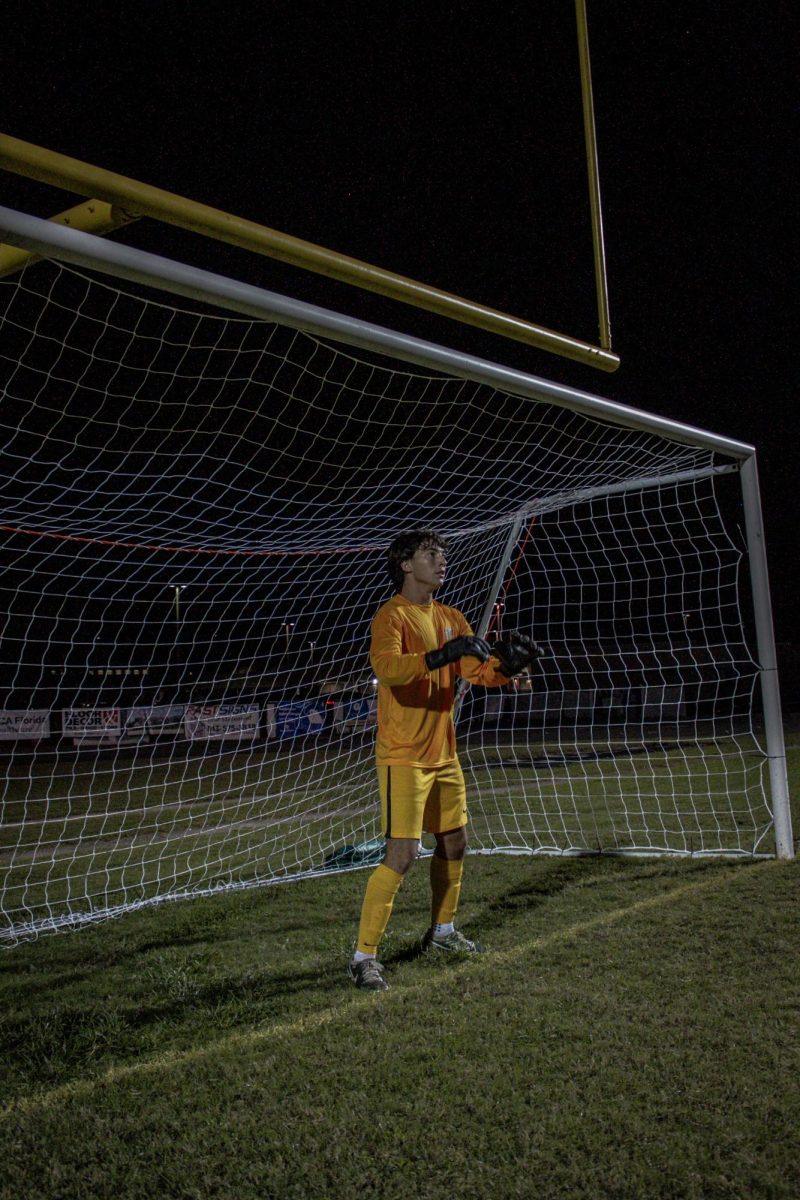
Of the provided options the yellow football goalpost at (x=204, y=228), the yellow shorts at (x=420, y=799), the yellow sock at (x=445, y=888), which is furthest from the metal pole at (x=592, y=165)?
the yellow sock at (x=445, y=888)

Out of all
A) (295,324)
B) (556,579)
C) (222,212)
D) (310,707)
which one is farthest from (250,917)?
(556,579)

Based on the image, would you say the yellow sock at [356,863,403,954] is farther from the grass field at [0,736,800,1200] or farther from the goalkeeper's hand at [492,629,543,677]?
the goalkeeper's hand at [492,629,543,677]

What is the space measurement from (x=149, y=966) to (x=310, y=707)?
11.0 meters

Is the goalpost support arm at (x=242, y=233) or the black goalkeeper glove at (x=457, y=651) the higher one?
the goalpost support arm at (x=242, y=233)

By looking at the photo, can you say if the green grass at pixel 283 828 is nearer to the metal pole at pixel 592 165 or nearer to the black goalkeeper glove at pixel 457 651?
the black goalkeeper glove at pixel 457 651

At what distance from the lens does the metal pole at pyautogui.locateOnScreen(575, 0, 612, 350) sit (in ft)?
17.2

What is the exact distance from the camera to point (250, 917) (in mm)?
4777

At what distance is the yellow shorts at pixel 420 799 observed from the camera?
12.0 ft

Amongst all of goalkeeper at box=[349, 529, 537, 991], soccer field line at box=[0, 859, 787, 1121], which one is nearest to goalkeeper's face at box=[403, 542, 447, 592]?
goalkeeper at box=[349, 529, 537, 991]

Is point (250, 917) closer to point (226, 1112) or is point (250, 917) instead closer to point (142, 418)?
point (226, 1112)

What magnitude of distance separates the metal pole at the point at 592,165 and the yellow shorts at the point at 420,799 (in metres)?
2.93

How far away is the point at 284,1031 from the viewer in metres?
3.08

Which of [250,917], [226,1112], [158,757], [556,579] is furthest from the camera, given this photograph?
[556,579]

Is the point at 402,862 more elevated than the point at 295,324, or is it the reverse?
the point at 295,324
